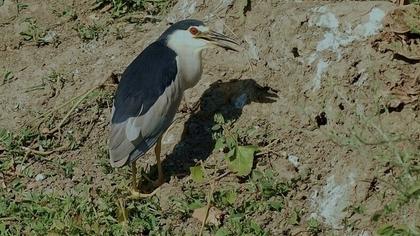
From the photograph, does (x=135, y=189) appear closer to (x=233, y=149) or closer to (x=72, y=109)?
(x=233, y=149)

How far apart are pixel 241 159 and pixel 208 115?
661mm

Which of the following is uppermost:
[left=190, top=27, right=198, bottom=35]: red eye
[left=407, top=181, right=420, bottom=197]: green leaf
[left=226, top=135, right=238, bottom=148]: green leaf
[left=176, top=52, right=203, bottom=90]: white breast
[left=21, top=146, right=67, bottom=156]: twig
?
[left=407, top=181, right=420, bottom=197]: green leaf

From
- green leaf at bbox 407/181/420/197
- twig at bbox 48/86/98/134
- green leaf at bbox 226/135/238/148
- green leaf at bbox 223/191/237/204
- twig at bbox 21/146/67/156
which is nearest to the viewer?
green leaf at bbox 407/181/420/197

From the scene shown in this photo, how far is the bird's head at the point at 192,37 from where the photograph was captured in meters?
6.27

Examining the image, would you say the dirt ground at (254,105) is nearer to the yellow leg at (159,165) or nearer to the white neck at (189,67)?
the yellow leg at (159,165)

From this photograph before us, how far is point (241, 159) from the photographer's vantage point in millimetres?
5844

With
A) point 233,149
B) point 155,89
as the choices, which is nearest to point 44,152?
point 155,89

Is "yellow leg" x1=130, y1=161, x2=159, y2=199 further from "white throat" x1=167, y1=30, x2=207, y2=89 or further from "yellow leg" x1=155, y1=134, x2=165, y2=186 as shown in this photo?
"white throat" x1=167, y1=30, x2=207, y2=89

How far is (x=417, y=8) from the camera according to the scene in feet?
18.6

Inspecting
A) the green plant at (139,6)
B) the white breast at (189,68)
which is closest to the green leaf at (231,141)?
the white breast at (189,68)

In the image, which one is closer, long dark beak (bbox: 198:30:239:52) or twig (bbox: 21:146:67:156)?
long dark beak (bbox: 198:30:239:52)

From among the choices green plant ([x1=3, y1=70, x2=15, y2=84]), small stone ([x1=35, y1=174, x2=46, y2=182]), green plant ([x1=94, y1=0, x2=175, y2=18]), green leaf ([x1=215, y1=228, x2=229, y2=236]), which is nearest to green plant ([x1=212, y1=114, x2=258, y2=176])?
green leaf ([x1=215, y1=228, x2=229, y2=236])

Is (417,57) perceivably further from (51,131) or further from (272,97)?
(51,131)

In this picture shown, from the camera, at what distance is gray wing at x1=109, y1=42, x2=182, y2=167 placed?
19.0ft
